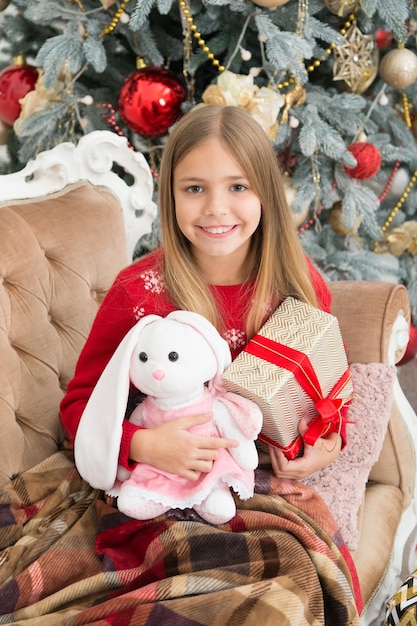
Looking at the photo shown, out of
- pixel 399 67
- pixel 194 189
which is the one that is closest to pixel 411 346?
pixel 399 67

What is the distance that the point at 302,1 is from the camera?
2.21m

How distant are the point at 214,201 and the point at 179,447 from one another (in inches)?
18.8

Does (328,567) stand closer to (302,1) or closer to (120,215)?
(120,215)

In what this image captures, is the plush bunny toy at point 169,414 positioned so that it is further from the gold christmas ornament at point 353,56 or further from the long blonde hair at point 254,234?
the gold christmas ornament at point 353,56

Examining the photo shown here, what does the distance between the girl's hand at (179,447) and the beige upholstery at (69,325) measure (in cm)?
33

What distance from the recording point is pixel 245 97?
2.12 meters

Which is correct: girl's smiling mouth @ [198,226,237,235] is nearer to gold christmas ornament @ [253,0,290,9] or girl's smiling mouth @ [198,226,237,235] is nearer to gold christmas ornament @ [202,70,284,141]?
gold christmas ornament @ [202,70,284,141]

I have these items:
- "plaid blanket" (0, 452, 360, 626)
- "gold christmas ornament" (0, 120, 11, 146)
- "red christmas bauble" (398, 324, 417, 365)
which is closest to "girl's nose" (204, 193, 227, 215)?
"plaid blanket" (0, 452, 360, 626)

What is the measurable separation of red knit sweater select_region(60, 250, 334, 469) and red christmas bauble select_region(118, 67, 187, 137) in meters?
0.82

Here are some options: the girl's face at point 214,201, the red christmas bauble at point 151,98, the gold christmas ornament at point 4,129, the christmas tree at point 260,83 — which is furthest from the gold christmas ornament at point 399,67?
the gold christmas ornament at point 4,129

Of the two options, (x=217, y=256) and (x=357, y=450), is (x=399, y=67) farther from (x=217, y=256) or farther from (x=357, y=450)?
(x=357, y=450)

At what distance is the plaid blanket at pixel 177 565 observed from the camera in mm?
1081

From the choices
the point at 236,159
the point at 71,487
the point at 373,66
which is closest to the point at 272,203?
the point at 236,159

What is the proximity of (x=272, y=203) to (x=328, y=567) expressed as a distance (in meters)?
0.74
